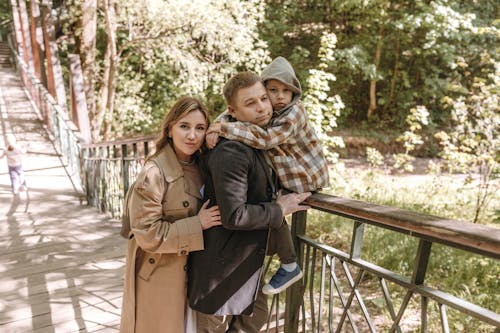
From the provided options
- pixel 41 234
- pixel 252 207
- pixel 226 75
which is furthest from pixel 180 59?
pixel 252 207

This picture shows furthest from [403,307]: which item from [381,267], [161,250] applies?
[161,250]

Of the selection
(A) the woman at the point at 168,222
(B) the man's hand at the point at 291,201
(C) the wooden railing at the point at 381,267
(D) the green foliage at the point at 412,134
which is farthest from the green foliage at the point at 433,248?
(A) the woman at the point at 168,222

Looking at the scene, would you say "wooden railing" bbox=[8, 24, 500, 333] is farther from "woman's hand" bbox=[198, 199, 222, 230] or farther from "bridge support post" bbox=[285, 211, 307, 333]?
"woman's hand" bbox=[198, 199, 222, 230]

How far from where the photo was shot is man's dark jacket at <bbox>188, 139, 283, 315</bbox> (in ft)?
5.44

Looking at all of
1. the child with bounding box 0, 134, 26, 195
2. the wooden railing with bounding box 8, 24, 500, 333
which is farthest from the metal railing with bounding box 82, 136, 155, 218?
the wooden railing with bounding box 8, 24, 500, 333

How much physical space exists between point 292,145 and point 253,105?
0.26 m

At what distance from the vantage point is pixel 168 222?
5.98ft

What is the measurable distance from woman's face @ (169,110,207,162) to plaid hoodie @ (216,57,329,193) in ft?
0.32

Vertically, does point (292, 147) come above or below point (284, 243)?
above

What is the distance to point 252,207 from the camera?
167 cm

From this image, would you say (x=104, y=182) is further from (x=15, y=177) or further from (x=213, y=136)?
(x=213, y=136)

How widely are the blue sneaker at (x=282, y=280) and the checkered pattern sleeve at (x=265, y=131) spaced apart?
2.01 ft

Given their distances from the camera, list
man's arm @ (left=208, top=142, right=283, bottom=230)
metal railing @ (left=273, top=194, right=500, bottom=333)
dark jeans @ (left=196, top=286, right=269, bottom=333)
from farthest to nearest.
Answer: dark jeans @ (left=196, top=286, right=269, bottom=333) < man's arm @ (left=208, top=142, right=283, bottom=230) < metal railing @ (left=273, top=194, right=500, bottom=333)

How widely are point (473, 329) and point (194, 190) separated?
333cm
